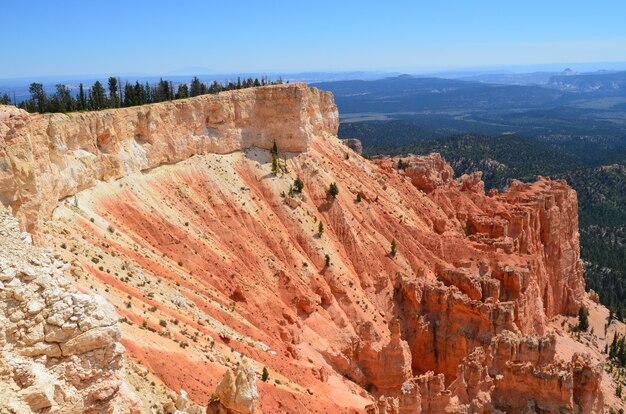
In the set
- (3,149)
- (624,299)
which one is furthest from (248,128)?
(624,299)

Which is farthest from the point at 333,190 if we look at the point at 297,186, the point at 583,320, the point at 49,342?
the point at 49,342

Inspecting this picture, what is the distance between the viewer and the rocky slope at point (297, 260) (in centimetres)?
2962

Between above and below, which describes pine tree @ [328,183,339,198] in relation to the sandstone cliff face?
below

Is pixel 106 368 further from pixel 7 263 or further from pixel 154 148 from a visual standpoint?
pixel 154 148

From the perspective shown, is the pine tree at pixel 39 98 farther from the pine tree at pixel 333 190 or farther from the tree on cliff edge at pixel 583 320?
the tree on cliff edge at pixel 583 320

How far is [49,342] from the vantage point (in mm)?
12617

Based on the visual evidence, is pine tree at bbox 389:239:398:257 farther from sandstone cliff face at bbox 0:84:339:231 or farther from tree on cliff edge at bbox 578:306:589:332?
tree on cliff edge at bbox 578:306:589:332

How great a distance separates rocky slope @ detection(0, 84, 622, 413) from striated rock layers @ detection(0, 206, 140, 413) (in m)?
6.61

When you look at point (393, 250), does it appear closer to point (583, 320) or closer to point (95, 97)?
point (583, 320)

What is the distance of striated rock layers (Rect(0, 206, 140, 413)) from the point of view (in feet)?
39.9

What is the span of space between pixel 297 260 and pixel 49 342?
125ft

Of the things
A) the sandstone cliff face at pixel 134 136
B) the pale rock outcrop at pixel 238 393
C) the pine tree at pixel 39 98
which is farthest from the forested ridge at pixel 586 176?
the pine tree at pixel 39 98

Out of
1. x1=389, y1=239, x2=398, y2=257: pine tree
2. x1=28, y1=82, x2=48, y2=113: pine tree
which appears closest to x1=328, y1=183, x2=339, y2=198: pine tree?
x1=389, y1=239, x2=398, y2=257: pine tree

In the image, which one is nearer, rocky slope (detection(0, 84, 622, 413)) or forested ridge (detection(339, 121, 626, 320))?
rocky slope (detection(0, 84, 622, 413))
